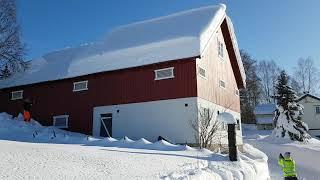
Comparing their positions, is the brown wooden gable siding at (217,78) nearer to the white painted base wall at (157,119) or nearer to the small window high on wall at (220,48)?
the small window high on wall at (220,48)

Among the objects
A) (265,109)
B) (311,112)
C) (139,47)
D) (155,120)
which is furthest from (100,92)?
(265,109)

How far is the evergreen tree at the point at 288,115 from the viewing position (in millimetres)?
35719

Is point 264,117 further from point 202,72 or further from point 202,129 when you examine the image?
point 202,129

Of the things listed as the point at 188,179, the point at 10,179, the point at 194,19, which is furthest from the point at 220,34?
the point at 10,179

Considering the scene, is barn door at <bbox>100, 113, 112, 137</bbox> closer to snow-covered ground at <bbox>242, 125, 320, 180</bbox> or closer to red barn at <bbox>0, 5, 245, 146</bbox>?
red barn at <bbox>0, 5, 245, 146</bbox>

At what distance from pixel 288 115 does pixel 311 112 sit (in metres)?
13.8

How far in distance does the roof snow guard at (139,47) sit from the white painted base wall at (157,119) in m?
2.31

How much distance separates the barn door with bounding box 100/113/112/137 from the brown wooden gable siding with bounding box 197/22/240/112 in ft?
18.2

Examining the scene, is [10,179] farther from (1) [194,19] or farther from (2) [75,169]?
(1) [194,19]

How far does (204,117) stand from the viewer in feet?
64.5

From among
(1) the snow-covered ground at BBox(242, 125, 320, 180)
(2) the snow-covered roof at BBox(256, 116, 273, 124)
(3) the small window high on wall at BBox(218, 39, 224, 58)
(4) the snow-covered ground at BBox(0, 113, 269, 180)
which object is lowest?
(1) the snow-covered ground at BBox(242, 125, 320, 180)

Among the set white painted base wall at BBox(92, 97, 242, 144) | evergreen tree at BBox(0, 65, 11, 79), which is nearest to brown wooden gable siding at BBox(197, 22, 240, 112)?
white painted base wall at BBox(92, 97, 242, 144)

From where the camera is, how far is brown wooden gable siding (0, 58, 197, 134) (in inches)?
784

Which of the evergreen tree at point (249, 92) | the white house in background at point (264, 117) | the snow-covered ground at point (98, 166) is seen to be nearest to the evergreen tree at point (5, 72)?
the snow-covered ground at point (98, 166)
